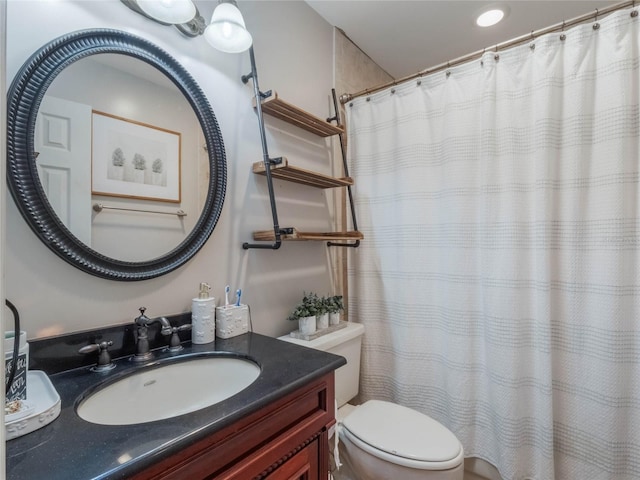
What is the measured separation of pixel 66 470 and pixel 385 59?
2431 millimetres

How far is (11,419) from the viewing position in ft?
1.79

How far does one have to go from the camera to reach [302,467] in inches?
32.0

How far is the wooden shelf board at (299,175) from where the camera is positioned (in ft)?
4.29

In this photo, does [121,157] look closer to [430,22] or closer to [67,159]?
[67,159]

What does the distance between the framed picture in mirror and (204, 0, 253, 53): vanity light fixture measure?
347 millimetres

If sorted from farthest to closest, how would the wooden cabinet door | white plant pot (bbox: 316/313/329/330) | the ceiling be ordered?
1. the ceiling
2. white plant pot (bbox: 316/313/329/330)
3. the wooden cabinet door

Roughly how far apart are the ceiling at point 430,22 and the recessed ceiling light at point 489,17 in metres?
0.03

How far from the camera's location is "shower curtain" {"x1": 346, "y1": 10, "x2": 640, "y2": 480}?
116 centimetres

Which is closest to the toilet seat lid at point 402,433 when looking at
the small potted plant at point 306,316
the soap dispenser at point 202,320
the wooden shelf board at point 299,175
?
the small potted plant at point 306,316

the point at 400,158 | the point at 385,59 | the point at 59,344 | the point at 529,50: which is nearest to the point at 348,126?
the point at 400,158

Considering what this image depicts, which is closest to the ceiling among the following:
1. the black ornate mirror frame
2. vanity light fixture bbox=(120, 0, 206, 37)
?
vanity light fixture bbox=(120, 0, 206, 37)

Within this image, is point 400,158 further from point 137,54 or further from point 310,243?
point 137,54

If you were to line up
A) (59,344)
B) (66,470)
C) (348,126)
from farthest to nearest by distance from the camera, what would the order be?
(348,126) < (59,344) < (66,470)

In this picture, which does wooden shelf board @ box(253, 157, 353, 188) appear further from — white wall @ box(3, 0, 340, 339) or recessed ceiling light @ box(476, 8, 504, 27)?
recessed ceiling light @ box(476, 8, 504, 27)
